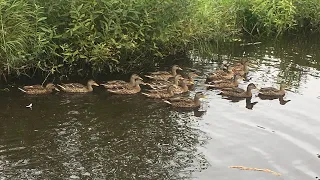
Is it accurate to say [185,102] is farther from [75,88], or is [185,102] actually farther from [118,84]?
[75,88]

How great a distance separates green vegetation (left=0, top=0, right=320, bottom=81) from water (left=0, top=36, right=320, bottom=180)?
0.98m

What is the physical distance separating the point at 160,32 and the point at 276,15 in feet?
22.3

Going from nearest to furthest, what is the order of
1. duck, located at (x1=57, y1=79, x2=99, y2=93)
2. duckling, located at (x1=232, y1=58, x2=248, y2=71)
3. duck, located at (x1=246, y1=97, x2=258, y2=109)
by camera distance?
duck, located at (x1=246, y1=97, x2=258, y2=109) < duck, located at (x1=57, y1=79, x2=99, y2=93) < duckling, located at (x1=232, y1=58, x2=248, y2=71)

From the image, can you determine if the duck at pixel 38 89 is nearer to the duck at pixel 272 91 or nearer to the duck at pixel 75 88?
the duck at pixel 75 88

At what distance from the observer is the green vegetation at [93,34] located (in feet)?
38.1

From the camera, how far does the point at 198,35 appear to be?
15016 millimetres

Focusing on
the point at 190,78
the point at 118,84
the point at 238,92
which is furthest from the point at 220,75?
the point at 118,84

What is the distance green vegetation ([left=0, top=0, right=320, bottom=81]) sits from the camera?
11.6 metres

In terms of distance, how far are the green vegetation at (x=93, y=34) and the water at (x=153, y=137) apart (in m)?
0.98

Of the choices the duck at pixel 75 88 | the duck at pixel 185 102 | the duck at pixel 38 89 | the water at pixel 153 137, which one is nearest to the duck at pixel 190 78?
the water at pixel 153 137

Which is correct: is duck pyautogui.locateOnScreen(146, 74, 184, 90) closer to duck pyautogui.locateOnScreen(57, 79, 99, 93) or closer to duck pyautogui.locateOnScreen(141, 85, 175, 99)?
duck pyautogui.locateOnScreen(141, 85, 175, 99)

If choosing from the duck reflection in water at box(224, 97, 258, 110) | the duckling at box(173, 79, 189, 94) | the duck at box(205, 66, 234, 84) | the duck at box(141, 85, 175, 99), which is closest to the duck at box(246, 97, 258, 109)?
the duck reflection in water at box(224, 97, 258, 110)

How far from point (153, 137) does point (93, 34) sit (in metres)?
3.82

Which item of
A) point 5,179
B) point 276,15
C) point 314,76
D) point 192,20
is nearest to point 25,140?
point 5,179
